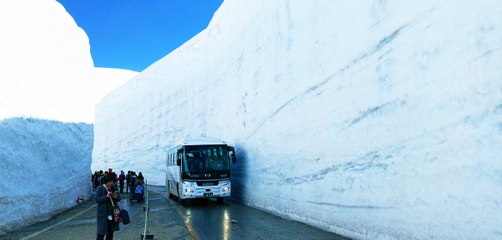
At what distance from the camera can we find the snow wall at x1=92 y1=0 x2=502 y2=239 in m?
5.09

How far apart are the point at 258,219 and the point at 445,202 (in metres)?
6.31

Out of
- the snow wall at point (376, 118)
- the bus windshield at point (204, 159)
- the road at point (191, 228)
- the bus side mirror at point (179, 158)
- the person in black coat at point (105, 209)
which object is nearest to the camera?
the snow wall at point (376, 118)

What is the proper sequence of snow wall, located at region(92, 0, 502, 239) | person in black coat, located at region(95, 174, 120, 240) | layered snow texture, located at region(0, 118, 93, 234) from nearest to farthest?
snow wall, located at region(92, 0, 502, 239) → person in black coat, located at region(95, 174, 120, 240) → layered snow texture, located at region(0, 118, 93, 234)

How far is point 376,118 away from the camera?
745 centimetres

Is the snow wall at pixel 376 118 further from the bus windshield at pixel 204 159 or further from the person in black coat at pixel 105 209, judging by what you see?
the person in black coat at pixel 105 209

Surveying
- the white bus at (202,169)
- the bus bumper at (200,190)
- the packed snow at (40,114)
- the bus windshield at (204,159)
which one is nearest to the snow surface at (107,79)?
the packed snow at (40,114)

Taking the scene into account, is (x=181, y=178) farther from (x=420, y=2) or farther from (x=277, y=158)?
(x=420, y=2)

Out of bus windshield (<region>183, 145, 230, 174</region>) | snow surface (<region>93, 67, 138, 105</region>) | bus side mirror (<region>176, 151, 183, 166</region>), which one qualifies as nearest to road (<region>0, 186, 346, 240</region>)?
bus windshield (<region>183, 145, 230, 174</region>)

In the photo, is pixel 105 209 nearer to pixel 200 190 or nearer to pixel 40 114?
pixel 200 190

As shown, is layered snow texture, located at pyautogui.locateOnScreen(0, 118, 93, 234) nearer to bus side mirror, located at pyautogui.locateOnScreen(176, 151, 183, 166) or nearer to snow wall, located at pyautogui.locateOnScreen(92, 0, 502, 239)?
bus side mirror, located at pyautogui.locateOnScreen(176, 151, 183, 166)

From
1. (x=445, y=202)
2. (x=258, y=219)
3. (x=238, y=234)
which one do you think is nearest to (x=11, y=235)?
(x=238, y=234)

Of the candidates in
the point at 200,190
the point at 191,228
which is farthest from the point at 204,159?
the point at 191,228

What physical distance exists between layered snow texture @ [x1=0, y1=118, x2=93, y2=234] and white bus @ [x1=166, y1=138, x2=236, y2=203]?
459 cm

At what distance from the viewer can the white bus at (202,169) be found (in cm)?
1485
